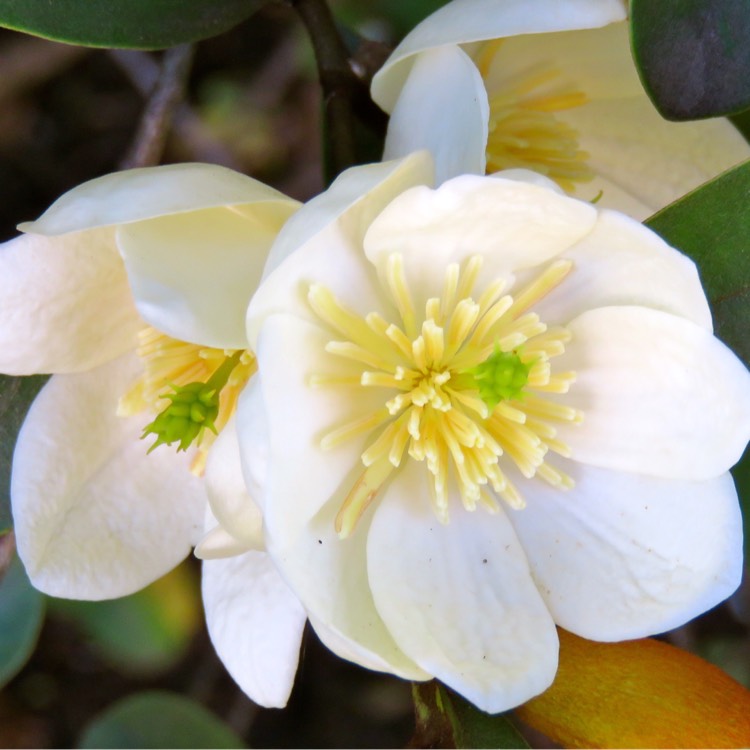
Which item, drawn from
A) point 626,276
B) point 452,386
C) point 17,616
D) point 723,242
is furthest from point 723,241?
point 17,616

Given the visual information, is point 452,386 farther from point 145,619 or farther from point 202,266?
point 145,619

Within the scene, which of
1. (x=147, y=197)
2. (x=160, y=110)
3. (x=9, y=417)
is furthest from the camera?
(x=160, y=110)

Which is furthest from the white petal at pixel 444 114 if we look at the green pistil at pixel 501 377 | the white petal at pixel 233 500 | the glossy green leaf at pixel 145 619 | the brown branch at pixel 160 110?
the glossy green leaf at pixel 145 619

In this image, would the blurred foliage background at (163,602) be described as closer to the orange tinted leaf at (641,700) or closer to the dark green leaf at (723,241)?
the orange tinted leaf at (641,700)

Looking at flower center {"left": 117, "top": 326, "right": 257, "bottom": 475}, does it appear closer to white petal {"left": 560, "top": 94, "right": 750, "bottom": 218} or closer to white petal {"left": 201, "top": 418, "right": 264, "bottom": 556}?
white petal {"left": 201, "top": 418, "right": 264, "bottom": 556}

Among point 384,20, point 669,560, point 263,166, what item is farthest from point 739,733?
point 263,166

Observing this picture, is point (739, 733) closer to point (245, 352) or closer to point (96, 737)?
point (245, 352)
